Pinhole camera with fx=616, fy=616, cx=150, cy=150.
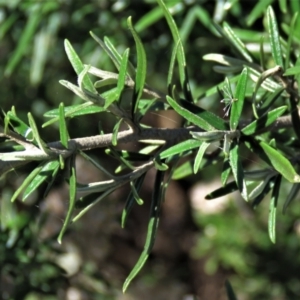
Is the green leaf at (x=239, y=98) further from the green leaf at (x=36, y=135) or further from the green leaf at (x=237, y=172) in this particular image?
the green leaf at (x=36, y=135)

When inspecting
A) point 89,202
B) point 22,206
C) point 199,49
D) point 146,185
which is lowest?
point 146,185

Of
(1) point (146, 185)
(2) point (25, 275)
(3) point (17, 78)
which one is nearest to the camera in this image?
(2) point (25, 275)

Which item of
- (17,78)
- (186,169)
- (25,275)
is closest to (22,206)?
(17,78)

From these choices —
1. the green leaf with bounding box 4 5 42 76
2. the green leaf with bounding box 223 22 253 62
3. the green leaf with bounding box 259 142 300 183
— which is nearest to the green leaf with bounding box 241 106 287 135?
the green leaf with bounding box 259 142 300 183

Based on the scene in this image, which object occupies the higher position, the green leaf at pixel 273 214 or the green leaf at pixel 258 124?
the green leaf at pixel 258 124

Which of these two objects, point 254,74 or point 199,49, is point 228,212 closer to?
point 199,49

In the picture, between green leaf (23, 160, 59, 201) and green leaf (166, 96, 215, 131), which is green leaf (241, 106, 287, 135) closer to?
green leaf (166, 96, 215, 131)

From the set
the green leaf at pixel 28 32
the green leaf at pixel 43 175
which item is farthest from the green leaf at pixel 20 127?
the green leaf at pixel 28 32
